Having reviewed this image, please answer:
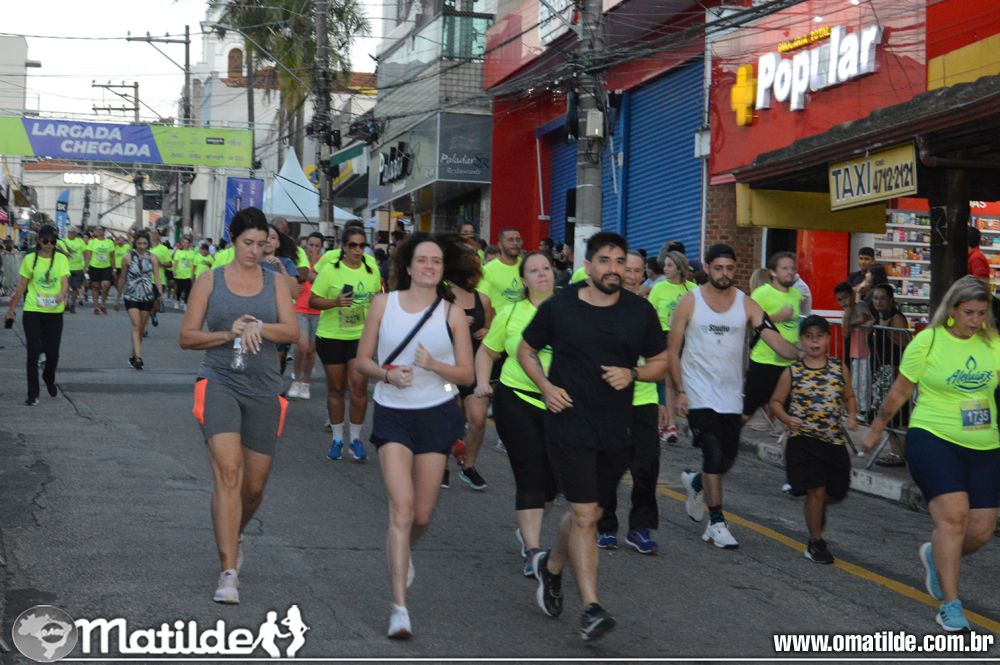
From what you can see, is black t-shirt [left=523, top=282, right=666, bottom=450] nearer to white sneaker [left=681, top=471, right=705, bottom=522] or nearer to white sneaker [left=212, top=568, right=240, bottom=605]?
white sneaker [left=212, top=568, right=240, bottom=605]

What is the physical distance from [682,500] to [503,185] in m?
20.7

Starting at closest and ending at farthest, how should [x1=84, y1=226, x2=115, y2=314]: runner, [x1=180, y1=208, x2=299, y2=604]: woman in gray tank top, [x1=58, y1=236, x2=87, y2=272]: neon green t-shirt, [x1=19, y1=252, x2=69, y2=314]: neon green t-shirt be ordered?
[x1=180, y1=208, x2=299, y2=604]: woman in gray tank top
[x1=19, y1=252, x2=69, y2=314]: neon green t-shirt
[x1=84, y1=226, x2=115, y2=314]: runner
[x1=58, y1=236, x2=87, y2=272]: neon green t-shirt

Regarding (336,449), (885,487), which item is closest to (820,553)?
(885,487)

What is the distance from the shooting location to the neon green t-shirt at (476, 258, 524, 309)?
11812mm

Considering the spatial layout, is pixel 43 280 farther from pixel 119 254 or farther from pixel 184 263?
pixel 119 254

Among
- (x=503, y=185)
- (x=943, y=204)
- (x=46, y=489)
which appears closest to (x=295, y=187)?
(x=503, y=185)

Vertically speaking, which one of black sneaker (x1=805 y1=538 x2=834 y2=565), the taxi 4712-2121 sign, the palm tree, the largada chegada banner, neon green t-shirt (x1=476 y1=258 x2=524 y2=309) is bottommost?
black sneaker (x1=805 y1=538 x2=834 y2=565)

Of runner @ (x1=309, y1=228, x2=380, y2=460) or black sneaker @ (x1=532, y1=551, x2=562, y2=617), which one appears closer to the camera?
black sneaker @ (x1=532, y1=551, x2=562, y2=617)

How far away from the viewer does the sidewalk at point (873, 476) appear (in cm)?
1108

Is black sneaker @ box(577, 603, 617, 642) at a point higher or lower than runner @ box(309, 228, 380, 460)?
lower

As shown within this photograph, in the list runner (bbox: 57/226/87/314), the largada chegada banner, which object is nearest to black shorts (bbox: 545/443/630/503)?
runner (bbox: 57/226/87/314)

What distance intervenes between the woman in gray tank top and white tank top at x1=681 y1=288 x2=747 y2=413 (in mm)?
2889

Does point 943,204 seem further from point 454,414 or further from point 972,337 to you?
point 454,414

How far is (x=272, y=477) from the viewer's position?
1015 cm
